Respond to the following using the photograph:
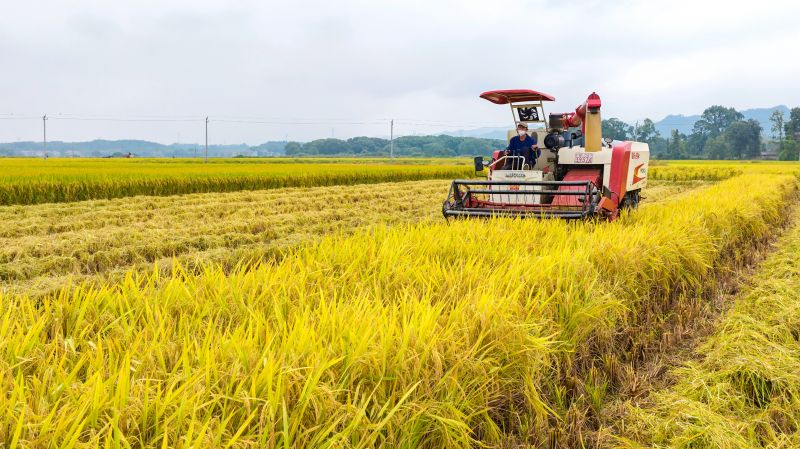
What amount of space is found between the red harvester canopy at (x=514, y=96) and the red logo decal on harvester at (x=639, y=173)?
1.95 m

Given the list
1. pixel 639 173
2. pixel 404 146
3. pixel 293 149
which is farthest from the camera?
pixel 293 149

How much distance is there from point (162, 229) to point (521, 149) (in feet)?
19.3

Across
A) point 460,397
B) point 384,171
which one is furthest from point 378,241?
point 384,171

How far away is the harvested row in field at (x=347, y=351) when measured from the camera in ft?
5.38

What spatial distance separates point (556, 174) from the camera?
8.28 meters

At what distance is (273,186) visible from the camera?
742 inches

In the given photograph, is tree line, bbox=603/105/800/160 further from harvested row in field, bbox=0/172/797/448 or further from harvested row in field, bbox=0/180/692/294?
harvested row in field, bbox=0/172/797/448

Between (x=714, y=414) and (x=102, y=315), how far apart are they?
312cm

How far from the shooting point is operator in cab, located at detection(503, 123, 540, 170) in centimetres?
807

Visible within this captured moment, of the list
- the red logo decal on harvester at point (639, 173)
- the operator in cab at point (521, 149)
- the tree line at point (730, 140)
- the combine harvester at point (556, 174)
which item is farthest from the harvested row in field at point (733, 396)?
the tree line at point (730, 140)

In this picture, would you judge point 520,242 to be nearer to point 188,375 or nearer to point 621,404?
point 621,404

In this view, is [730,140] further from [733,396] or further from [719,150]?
[733,396]

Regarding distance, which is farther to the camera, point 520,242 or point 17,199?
point 17,199

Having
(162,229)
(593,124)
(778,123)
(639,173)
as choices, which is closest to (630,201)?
(639,173)
